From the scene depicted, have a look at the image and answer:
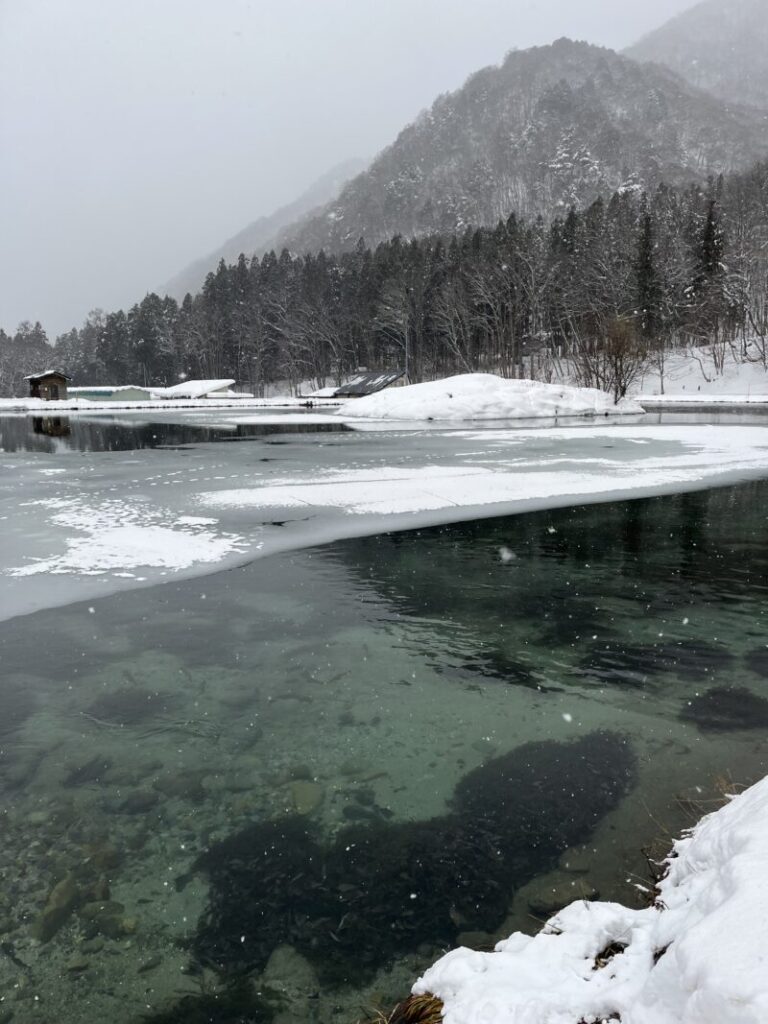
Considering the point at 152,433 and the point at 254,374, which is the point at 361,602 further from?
the point at 254,374

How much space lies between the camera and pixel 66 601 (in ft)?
26.1

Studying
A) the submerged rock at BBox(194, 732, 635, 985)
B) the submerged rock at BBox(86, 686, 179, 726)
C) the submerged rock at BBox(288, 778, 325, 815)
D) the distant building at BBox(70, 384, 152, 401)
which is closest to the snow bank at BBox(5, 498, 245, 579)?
the submerged rock at BBox(86, 686, 179, 726)

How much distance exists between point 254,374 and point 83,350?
49.2 m

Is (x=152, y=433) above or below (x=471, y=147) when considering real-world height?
below

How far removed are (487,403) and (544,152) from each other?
14232 cm

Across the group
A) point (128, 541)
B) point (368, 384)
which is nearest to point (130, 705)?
point (128, 541)

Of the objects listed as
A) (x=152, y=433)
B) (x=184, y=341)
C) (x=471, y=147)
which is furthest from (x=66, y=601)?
(x=471, y=147)

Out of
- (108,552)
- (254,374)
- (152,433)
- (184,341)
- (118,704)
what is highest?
(184,341)

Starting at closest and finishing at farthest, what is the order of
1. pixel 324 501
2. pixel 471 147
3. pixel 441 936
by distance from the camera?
pixel 441 936 < pixel 324 501 < pixel 471 147

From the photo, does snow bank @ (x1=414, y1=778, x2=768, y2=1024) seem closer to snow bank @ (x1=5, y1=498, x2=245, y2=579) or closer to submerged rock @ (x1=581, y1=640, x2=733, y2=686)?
submerged rock @ (x1=581, y1=640, x2=733, y2=686)

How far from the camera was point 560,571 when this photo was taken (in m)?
9.25

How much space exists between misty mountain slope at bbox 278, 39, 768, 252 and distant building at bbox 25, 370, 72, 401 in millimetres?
91253

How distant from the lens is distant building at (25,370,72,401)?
74.7 meters

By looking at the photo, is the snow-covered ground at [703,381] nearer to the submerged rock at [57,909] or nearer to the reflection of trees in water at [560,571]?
the reflection of trees in water at [560,571]
